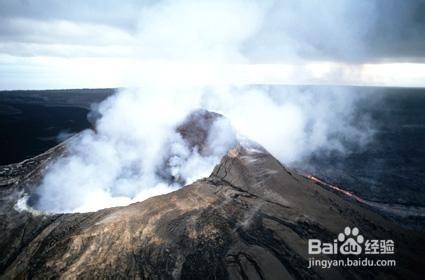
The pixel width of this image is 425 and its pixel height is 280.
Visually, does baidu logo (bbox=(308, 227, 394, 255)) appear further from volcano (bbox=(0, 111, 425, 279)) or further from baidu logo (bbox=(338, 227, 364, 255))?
volcano (bbox=(0, 111, 425, 279))

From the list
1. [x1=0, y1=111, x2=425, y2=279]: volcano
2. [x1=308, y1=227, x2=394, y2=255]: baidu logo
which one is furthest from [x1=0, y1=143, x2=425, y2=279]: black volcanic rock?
[x1=308, y1=227, x2=394, y2=255]: baidu logo

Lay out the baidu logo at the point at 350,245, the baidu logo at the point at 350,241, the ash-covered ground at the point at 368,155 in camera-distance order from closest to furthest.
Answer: the baidu logo at the point at 350,245 → the baidu logo at the point at 350,241 → the ash-covered ground at the point at 368,155

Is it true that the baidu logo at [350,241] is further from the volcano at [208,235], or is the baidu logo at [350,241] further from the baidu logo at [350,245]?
the volcano at [208,235]

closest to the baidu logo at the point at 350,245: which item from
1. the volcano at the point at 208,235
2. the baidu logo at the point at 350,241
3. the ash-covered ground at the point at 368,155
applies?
the baidu logo at the point at 350,241

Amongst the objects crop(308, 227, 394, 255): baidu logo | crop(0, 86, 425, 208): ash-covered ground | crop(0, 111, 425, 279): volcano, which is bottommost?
crop(0, 86, 425, 208): ash-covered ground

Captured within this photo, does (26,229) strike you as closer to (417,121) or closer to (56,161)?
(56,161)

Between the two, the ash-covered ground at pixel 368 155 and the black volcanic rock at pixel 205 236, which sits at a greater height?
the black volcanic rock at pixel 205 236

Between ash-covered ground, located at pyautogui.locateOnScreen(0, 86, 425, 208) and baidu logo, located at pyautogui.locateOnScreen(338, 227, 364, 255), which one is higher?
baidu logo, located at pyautogui.locateOnScreen(338, 227, 364, 255)

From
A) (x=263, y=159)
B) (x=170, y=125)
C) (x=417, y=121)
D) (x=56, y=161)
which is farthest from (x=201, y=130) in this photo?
(x=417, y=121)

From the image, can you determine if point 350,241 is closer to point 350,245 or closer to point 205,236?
point 350,245

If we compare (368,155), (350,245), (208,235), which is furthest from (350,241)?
(368,155)
